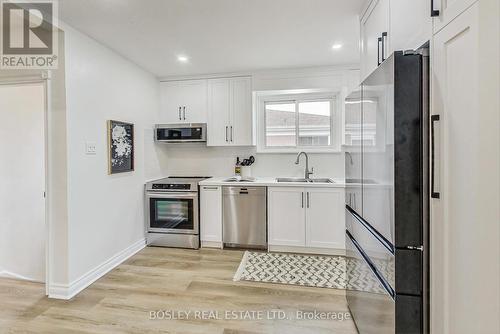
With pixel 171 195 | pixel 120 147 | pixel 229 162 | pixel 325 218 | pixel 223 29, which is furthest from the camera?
pixel 229 162

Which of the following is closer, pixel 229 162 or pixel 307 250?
pixel 307 250

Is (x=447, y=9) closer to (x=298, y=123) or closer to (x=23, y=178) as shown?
(x=298, y=123)

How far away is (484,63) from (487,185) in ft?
1.31

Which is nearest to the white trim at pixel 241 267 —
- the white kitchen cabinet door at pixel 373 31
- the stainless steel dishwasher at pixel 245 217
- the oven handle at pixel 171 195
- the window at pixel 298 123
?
the stainless steel dishwasher at pixel 245 217

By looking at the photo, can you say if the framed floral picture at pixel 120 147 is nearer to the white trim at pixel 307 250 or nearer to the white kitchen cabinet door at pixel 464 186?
the white trim at pixel 307 250

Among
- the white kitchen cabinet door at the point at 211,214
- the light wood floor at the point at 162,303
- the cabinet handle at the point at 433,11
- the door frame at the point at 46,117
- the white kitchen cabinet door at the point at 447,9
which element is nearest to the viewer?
the white kitchen cabinet door at the point at 447,9

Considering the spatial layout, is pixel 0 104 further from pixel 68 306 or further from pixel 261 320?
pixel 261 320

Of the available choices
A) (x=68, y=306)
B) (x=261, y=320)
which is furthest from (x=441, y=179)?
(x=68, y=306)

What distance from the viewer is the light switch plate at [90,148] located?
8.64ft

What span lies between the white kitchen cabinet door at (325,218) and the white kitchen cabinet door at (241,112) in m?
1.27

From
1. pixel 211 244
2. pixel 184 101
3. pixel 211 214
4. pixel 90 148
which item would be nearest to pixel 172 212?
pixel 211 214

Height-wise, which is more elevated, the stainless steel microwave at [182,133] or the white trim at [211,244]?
the stainless steel microwave at [182,133]

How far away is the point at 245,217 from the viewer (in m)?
3.54

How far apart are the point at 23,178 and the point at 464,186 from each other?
13.2 feet
